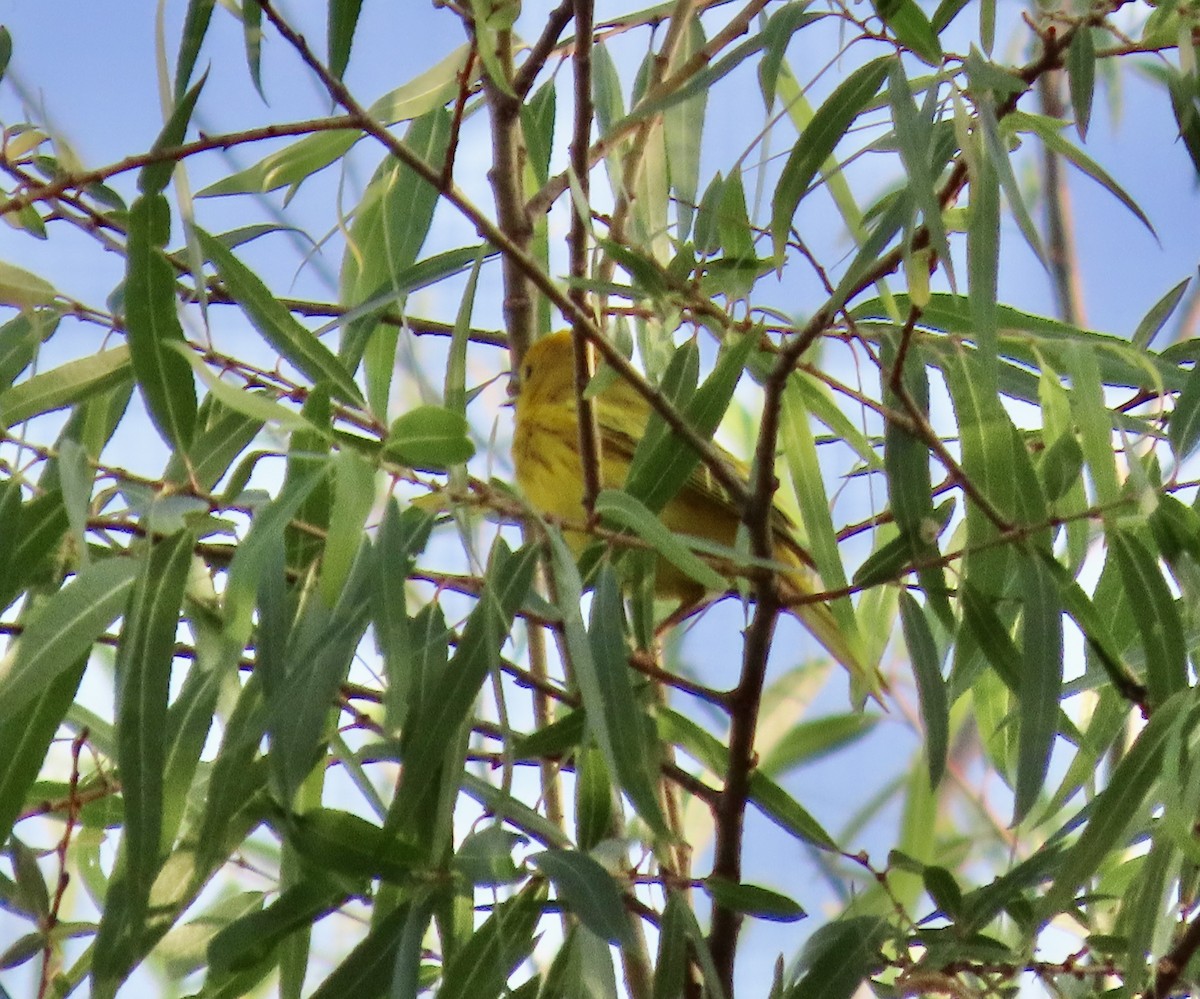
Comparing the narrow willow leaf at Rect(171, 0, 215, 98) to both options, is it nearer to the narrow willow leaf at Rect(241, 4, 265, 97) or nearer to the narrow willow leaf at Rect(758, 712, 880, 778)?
the narrow willow leaf at Rect(241, 4, 265, 97)

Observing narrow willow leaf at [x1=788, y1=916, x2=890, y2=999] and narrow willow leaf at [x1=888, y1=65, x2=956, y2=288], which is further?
narrow willow leaf at [x1=788, y1=916, x2=890, y2=999]

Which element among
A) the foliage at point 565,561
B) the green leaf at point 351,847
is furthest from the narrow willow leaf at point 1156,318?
the green leaf at point 351,847

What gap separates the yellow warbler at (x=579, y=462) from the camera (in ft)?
6.95

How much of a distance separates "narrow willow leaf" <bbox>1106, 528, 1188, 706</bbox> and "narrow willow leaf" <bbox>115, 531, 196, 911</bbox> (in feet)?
2.38

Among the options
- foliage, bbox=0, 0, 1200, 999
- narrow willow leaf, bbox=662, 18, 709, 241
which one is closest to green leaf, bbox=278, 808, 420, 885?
foliage, bbox=0, 0, 1200, 999

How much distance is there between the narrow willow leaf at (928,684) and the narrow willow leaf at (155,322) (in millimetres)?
626

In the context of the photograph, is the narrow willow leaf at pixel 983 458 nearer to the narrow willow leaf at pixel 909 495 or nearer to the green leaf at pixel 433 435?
the narrow willow leaf at pixel 909 495

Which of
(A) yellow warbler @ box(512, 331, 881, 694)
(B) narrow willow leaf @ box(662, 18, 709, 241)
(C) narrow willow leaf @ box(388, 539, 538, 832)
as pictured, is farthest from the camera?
(A) yellow warbler @ box(512, 331, 881, 694)

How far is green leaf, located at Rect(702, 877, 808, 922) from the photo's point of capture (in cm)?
122

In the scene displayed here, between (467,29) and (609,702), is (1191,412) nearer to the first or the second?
(609,702)

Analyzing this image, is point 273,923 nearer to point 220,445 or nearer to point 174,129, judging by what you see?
point 220,445

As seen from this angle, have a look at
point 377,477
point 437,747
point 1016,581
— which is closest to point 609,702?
point 437,747

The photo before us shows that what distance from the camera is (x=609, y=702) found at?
42.9 inches

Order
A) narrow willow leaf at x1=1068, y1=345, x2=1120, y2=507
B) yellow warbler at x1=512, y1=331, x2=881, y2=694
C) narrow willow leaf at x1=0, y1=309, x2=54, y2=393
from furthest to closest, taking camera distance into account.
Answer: yellow warbler at x1=512, y1=331, x2=881, y2=694, narrow willow leaf at x1=0, y1=309, x2=54, y2=393, narrow willow leaf at x1=1068, y1=345, x2=1120, y2=507
